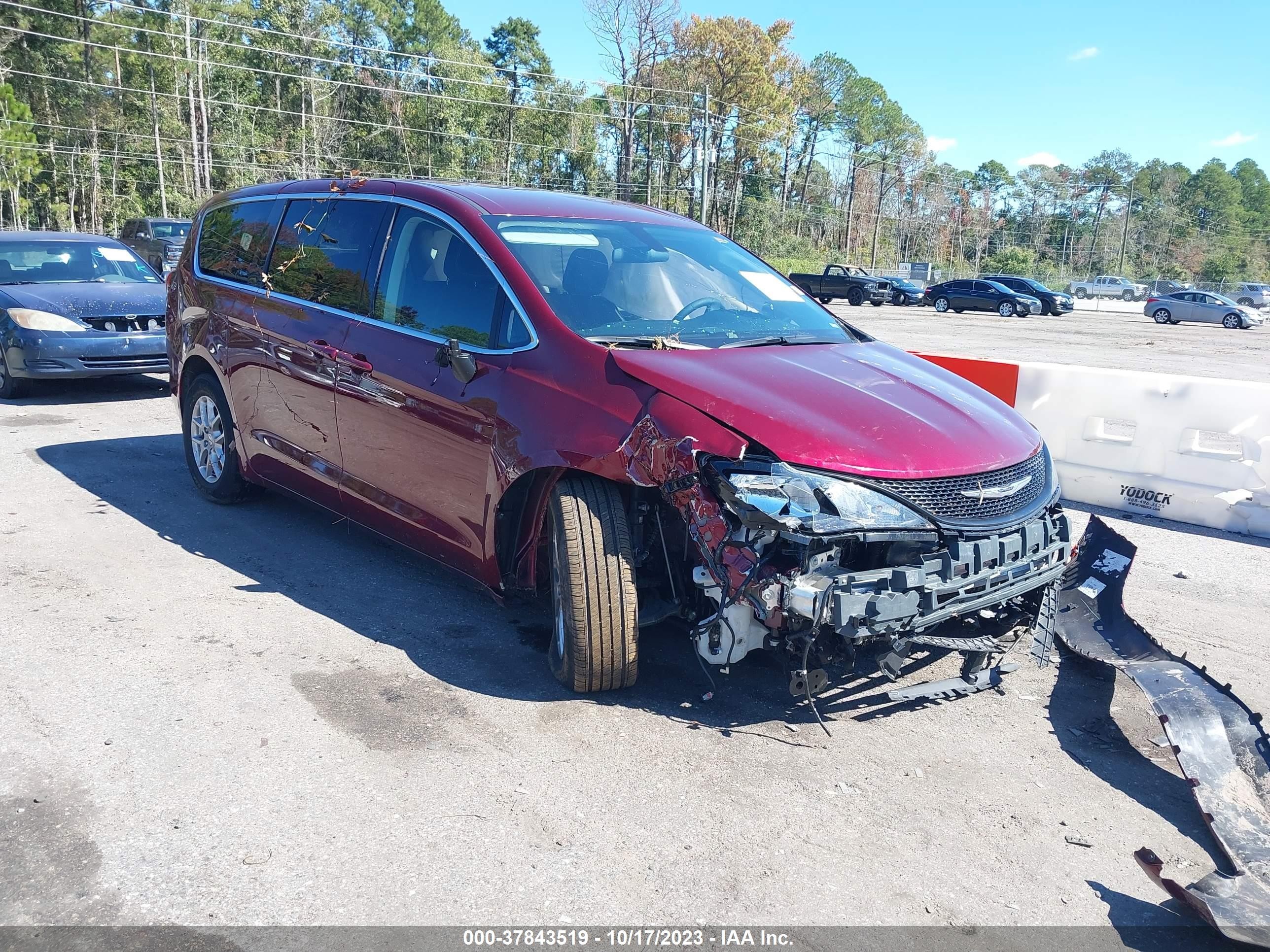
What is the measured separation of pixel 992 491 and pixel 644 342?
4.77ft

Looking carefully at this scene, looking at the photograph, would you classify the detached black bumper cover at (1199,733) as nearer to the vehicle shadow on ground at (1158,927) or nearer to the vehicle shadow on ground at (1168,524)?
the vehicle shadow on ground at (1158,927)

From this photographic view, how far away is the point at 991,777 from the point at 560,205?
10.6ft

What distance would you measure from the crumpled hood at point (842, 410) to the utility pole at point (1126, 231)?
93.1 meters

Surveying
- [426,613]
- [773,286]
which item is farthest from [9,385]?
[773,286]

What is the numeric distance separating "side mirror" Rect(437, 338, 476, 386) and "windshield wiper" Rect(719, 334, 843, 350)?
1.04 meters

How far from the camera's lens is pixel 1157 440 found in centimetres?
696

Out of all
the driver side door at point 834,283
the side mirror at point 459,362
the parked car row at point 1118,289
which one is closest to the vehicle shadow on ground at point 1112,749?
the side mirror at point 459,362

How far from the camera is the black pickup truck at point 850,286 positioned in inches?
1623

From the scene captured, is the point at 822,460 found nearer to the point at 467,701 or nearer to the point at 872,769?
the point at 872,769

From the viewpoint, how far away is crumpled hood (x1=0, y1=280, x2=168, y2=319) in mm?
9695

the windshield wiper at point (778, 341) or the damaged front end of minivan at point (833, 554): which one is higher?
the windshield wiper at point (778, 341)

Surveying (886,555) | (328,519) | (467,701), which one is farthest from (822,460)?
(328,519)

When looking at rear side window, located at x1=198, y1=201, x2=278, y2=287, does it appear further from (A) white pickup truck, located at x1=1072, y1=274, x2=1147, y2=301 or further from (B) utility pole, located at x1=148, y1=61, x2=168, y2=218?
(A) white pickup truck, located at x1=1072, y1=274, x2=1147, y2=301

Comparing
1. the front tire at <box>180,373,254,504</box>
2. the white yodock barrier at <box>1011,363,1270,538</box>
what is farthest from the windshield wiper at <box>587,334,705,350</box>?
the white yodock barrier at <box>1011,363,1270,538</box>
